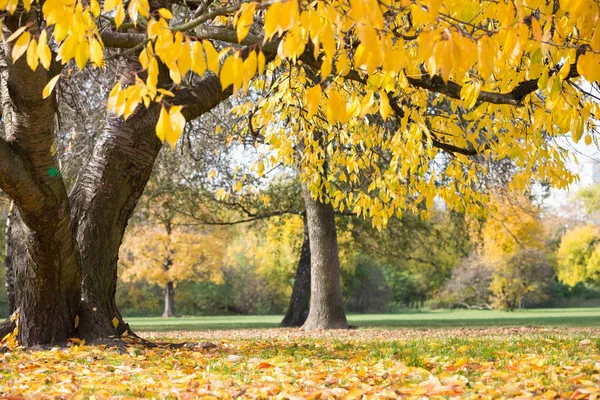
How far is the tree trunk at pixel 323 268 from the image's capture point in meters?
14.5

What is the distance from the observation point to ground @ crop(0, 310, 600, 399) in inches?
153

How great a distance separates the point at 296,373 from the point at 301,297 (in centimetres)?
1396

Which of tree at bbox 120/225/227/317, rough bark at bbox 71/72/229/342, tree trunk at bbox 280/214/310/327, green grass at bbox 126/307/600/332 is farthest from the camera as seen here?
tree at bbox 120/225/227/317

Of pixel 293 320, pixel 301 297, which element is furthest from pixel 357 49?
pixel 301 297

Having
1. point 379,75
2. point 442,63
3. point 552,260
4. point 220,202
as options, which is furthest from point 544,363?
point 552,260

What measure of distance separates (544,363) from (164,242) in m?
28.2

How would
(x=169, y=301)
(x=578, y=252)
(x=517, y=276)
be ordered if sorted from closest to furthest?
(x=169, y=301) < (x=517, y=276) < (x=578, y=252)

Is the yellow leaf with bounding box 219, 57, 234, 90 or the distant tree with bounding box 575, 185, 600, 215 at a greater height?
the distant tree with bounding box 575, 185, 600, 215

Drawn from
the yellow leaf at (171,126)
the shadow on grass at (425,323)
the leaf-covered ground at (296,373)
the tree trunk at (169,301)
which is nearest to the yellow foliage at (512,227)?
the shadow on grass at (425,323)

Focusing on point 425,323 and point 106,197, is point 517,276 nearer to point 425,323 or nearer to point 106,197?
point 425,323

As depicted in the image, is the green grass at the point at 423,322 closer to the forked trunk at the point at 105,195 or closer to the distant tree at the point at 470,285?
the forked trunk at the point at 105,195

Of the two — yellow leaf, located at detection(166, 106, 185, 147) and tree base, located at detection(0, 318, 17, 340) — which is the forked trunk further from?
yellow leaf, located at detection(166, 106, 185, 147)

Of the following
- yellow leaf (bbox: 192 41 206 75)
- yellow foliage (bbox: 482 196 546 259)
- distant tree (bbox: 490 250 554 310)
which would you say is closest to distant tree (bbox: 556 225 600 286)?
distant tree (bbox: 490 250 554 310)

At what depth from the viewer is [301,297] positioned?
61.0 feet
